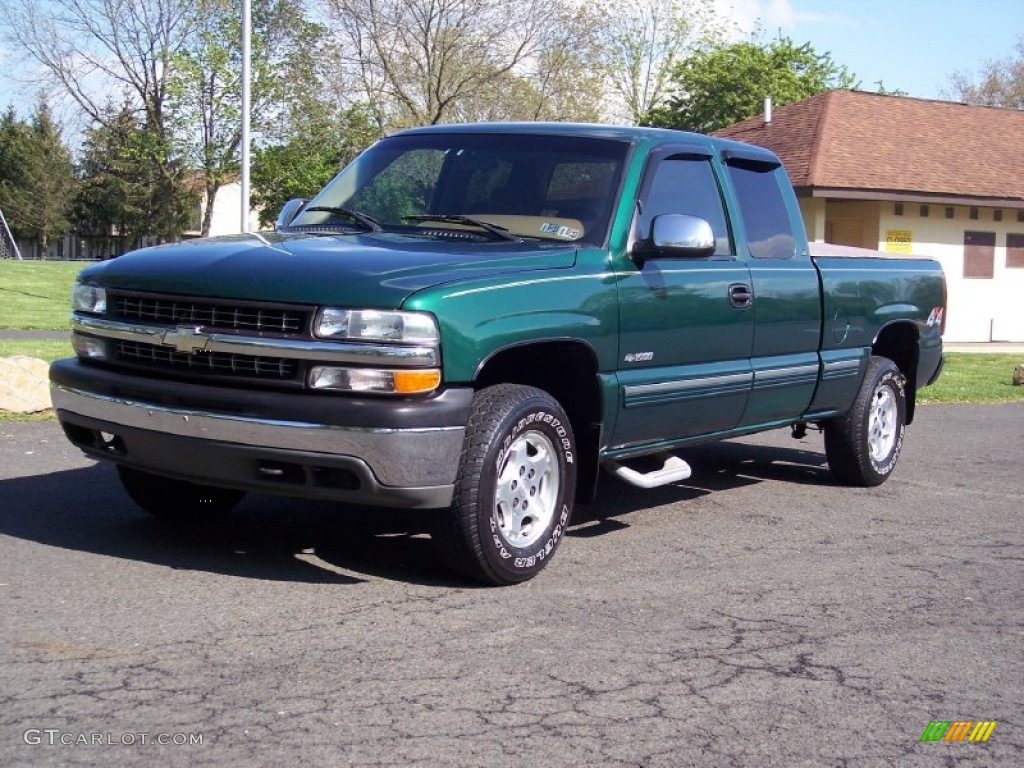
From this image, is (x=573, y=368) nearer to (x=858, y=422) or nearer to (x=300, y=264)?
(x=300, y=264)

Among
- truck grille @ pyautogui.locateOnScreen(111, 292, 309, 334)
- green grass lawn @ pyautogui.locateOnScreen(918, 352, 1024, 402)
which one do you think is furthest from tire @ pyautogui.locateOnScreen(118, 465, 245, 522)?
green grass lawn @ pyautogui.locateOnScreen(918, 352, 1024, 402)

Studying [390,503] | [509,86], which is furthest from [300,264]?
[509,86]

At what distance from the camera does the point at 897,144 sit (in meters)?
25.9

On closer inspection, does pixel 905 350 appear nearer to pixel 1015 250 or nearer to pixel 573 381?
pixel 573 381

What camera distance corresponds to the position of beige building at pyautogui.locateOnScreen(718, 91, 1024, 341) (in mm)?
24266

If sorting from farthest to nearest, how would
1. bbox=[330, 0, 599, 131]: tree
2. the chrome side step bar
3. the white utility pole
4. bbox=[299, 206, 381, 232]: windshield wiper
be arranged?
bbox=[330, 0, 599, 131]: tree < the white utility pole < bbox=[299, 206, 381, 232]: windshield wiper < the chrome side step bar

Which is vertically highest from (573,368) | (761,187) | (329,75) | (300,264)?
(329,75)

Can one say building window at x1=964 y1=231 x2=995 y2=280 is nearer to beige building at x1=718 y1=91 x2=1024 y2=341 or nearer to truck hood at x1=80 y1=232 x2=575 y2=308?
beige building at x1=718 y1=91 x2=1024 y2=341

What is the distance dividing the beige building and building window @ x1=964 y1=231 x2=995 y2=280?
2 centimetres

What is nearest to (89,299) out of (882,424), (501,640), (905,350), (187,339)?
(187,339)

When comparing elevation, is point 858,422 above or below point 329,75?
below

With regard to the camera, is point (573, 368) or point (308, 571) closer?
point (308, 571)

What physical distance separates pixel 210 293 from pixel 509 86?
3449 centimetres

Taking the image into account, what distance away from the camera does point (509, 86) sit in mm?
38656
